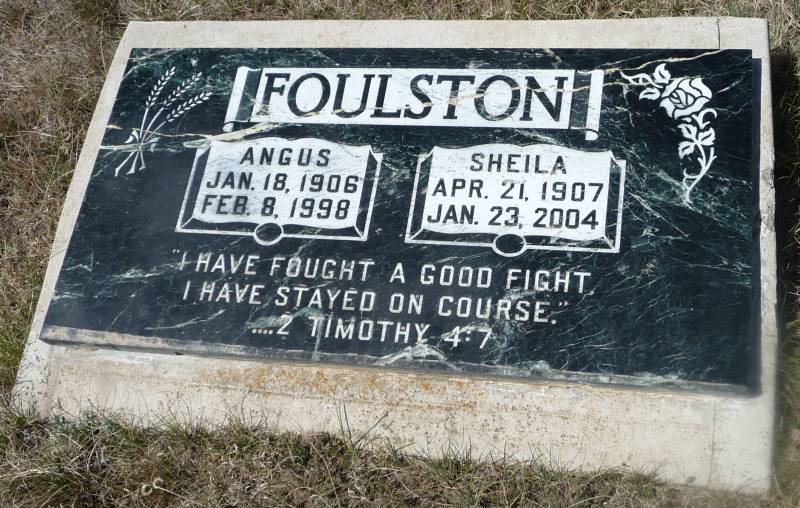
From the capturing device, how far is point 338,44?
4004 millimetres

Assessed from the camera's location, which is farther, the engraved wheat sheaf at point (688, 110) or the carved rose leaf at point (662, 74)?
the carved rose leaf at point (662, 74)

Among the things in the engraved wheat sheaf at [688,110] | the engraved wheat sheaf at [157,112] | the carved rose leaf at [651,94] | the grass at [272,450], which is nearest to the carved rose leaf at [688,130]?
the engraved wheat sheaf at [688,110]

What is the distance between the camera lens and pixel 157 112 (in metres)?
3.83

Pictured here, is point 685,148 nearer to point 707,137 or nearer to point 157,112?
point 707,137

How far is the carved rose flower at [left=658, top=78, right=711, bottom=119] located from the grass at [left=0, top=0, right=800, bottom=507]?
595 millimetres

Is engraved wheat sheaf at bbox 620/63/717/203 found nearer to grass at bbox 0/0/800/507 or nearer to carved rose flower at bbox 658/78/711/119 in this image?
carved rose flower at bbox 658/78/711/119

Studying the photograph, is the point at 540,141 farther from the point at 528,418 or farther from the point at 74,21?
the point at 74,21

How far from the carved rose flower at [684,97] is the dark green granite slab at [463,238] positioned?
1 cm

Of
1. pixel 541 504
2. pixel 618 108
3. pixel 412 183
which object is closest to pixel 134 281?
pixel 412 183

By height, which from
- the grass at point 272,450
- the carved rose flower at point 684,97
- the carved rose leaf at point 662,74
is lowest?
the grass at point 272,450

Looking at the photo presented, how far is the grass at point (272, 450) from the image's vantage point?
9.76 ft

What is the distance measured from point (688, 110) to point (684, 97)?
2.6 inches

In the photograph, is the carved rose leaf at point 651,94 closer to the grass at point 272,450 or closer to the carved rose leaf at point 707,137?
the carved rose leaf at point 707,137

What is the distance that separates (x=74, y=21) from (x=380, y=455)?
123 inches
